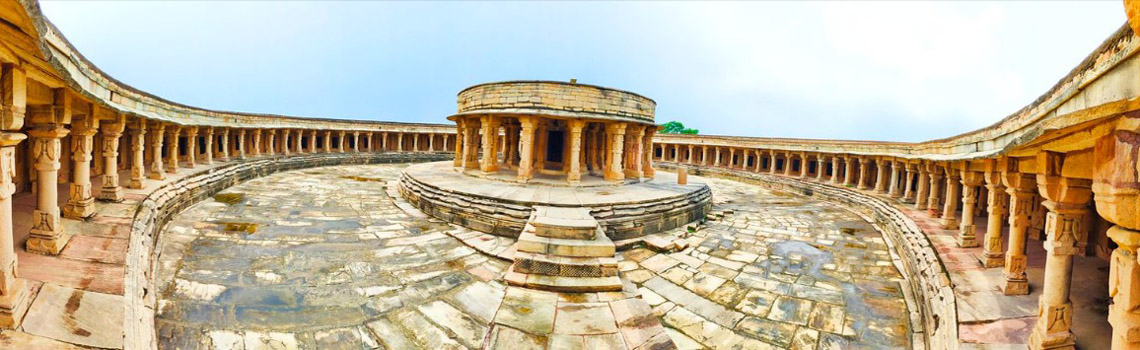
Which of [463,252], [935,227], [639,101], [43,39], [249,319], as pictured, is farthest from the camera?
[639,101]

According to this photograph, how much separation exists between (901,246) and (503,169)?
13183mm

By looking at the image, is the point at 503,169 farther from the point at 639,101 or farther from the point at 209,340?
the point at 209,340

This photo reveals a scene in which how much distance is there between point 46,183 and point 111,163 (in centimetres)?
392

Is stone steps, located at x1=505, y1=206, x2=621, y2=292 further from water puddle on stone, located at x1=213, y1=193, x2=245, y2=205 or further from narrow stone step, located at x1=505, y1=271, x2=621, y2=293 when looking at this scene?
water puddle on stone, located at x1=213, y1=193, x2=245, y2=205

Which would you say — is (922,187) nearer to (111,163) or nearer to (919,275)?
(919,275)

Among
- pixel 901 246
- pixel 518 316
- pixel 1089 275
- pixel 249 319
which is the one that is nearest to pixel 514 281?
pixel 518 316

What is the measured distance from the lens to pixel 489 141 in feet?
51.8

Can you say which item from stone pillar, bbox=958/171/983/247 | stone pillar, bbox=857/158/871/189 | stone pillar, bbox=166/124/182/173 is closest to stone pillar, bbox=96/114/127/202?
stone pillar, bbox=166/124/182/173

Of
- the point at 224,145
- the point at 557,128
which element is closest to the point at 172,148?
the point at 224,145

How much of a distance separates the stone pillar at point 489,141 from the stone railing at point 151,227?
329 inches

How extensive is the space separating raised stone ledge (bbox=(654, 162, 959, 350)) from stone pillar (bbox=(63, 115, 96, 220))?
13.3m

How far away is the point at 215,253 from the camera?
7719 millimetres

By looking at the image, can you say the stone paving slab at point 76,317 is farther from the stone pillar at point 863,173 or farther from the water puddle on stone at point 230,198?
the stone pillar at point 863,173

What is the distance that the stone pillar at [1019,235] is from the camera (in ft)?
20.4
